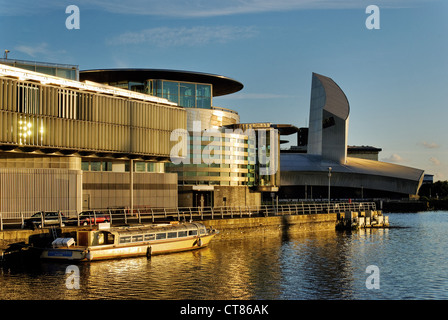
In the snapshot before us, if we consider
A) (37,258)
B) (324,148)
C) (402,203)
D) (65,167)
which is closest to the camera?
(37,258)

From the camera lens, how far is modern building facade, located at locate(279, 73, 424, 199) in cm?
16500

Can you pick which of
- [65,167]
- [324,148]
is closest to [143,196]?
[65,167]

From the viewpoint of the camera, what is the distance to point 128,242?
147ft

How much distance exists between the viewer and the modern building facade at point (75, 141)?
5512 centimetres

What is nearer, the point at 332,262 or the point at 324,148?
the point at 332,262

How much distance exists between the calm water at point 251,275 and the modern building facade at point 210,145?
38650 millimetres

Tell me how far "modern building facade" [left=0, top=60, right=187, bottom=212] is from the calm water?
52.7 ft

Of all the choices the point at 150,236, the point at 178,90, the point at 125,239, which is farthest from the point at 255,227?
the point at 178,90

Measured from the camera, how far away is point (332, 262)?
46.4 m

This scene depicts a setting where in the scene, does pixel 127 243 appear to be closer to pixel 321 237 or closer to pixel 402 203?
pixel 321 237

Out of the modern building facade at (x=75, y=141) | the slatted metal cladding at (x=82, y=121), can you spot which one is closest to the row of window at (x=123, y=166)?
the modern building facade at (x=75, y=141)

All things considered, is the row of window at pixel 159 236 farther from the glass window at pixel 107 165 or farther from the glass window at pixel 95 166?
the glass window at pixel 95 166

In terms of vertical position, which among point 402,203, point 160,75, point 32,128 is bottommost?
point 402,203

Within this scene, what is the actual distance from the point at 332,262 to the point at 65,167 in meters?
28.8
